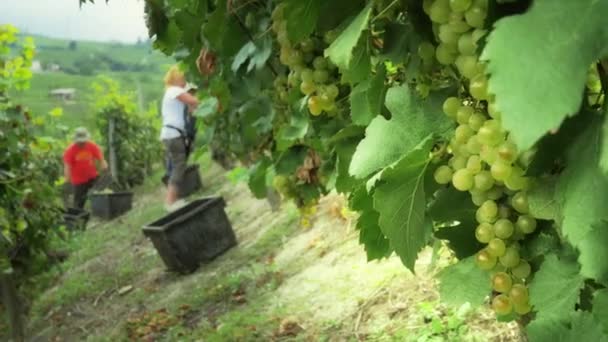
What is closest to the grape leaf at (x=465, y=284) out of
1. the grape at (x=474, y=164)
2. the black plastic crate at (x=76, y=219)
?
the grape at (x=474, y=164)

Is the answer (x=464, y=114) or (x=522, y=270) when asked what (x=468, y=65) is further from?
(x=522, y=270)

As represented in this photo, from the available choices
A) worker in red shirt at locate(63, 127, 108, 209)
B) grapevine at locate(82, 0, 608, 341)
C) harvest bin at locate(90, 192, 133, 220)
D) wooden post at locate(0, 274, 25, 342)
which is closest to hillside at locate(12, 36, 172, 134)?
harvest bin at locate(90, 192, 133, 220)

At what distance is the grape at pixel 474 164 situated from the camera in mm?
827

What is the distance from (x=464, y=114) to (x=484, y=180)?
92mm

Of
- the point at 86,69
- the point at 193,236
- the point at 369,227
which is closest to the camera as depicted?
the point at 369,227

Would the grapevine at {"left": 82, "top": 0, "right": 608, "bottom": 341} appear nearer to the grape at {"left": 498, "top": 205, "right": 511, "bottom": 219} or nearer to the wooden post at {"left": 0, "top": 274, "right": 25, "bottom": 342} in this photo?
the grape at {"left": 498, "top": 205, "right": 511, "bottom": 219}

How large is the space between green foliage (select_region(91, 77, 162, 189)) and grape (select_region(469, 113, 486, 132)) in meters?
12.1

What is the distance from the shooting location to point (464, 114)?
2.78 ft

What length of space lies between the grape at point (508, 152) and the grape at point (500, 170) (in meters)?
0.01

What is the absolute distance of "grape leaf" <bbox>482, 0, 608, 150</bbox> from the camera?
0.54 metres

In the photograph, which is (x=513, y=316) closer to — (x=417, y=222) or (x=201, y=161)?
(x=417, y=222)

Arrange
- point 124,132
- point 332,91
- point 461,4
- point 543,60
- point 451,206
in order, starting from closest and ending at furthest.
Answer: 1. point 543,60
2. point 461,4
3. point 451,206
4. point 332,91
5. point 124,132

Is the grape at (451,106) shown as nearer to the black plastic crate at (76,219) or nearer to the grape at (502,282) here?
the grape at (502,282)

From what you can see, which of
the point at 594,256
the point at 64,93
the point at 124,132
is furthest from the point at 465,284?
the point at 64,93
